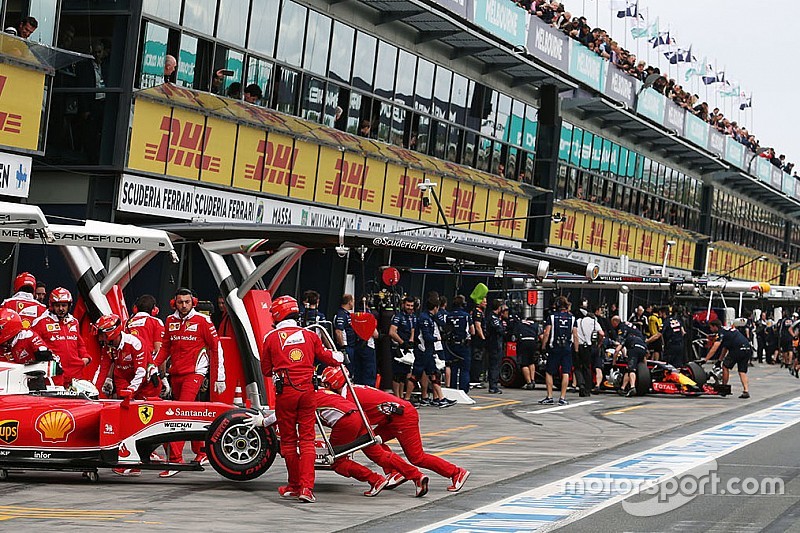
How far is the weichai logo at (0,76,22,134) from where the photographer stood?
18.2 metres

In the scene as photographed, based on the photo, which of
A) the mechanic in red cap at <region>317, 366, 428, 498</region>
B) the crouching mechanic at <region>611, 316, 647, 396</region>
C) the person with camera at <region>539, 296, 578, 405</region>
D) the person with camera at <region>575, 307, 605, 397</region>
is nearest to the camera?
the mechanic in red cap at <region>317, 366, 428, 498</region>

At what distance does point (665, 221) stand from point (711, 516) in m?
41.7

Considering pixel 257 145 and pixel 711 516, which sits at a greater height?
pixel 257 145

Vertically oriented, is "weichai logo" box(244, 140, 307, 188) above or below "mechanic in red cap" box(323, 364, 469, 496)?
above

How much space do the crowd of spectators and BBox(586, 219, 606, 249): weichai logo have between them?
5188 millimetres

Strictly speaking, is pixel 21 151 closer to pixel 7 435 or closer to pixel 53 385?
pixel 53 385

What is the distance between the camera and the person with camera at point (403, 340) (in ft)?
63.3

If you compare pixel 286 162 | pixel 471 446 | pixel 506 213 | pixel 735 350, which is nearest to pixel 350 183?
pixel 286 162

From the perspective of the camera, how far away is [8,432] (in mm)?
10586

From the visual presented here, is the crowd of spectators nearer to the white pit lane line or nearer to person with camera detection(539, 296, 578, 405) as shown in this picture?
person with camera detection(539, 296, 578, 405)

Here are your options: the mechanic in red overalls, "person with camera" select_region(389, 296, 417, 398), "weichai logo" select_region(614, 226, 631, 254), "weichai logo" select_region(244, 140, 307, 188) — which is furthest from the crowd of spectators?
the mechanic in red overalls

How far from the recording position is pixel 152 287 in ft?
72.9

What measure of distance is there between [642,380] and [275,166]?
829 cm

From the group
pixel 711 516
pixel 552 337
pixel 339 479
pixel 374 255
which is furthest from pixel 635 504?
pixel 374 255
